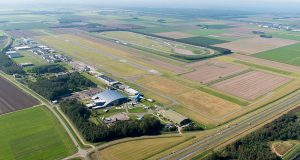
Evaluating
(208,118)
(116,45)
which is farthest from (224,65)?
(116,45)

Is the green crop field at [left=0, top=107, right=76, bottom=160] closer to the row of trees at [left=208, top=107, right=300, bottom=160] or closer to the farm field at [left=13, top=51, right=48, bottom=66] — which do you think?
the row of trees at [left=208, top=107, right=300, bottom=160]

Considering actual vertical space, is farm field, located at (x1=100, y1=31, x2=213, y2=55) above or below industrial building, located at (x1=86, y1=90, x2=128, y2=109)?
above

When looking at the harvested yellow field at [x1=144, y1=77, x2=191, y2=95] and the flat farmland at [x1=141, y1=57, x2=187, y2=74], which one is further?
the flat farmland at [x1=141, y1=57, x2=187, y2=74]

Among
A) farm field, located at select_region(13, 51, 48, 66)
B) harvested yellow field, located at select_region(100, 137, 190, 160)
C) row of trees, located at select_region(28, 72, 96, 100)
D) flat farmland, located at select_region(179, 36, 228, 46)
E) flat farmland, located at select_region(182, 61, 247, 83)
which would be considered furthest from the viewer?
flat farmland, located at select_region(179, 36, 228, 46)

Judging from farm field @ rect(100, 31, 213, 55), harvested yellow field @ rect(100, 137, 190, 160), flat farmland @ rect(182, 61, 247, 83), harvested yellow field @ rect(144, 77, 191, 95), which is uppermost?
farm field @ rect(100, 31, 213, 55)

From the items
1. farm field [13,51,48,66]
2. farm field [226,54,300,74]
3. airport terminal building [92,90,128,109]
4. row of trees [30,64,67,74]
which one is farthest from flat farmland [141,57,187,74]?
farm field [13,51,48,66]

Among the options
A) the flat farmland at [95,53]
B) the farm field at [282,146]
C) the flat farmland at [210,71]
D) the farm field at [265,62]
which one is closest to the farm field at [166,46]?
the farm field at [265,62]

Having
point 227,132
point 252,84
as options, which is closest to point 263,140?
point 227,132
